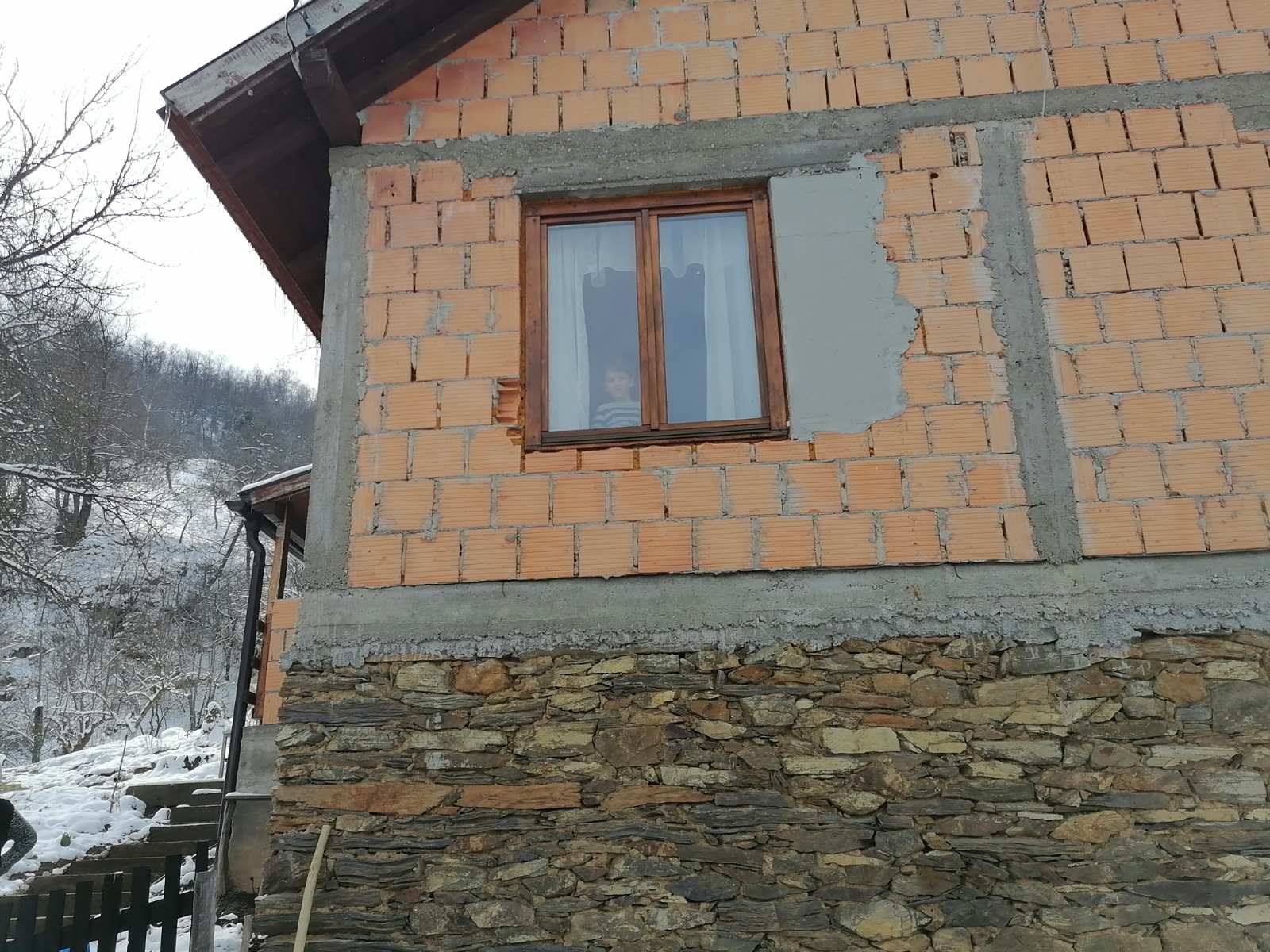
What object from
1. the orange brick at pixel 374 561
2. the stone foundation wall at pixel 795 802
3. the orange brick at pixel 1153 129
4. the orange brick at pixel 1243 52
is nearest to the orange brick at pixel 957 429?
the stone foundation wall at pixel 795 802

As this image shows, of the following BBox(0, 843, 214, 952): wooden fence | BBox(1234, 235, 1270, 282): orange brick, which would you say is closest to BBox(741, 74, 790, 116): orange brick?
BBox(1234, 235, 1270, 282): orange brick

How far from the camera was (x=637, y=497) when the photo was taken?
456cm

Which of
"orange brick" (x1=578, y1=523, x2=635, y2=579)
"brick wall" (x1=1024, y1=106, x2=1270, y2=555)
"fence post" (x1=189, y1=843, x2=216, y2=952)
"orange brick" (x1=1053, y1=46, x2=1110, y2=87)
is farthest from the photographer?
"fence post" (x1=189, y1=843, x2=216, y2=952)

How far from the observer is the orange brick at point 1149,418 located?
4461 millimetres

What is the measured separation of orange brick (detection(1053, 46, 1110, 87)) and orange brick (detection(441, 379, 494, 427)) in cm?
346

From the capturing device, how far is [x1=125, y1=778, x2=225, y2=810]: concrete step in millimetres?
12094

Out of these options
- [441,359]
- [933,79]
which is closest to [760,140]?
[933,79]

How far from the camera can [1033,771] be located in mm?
4137

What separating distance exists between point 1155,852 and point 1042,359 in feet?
7.43

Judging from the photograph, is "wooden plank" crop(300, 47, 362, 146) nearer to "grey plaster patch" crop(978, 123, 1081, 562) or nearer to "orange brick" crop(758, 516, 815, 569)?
"orange brick" crop(758, 516, 815, 569)

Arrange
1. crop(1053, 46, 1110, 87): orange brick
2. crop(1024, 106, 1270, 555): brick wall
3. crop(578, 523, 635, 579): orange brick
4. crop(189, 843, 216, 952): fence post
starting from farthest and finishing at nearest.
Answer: crop(189, 843, 216, 952): fence post < crop(1053, 46, 1110, 87): orange brick < crop(578, 523, 635, 579): orange brick < crop(1024, 106, 1270, 555): brick wall

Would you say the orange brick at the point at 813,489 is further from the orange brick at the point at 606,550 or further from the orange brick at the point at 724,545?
the orange brick at the point at 606,550

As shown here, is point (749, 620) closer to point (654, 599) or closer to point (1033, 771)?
point (654, 599)

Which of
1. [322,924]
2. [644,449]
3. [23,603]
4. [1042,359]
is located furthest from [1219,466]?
[23,603]
